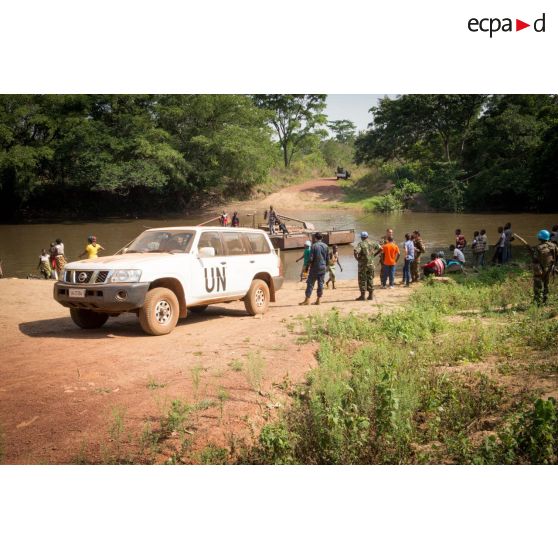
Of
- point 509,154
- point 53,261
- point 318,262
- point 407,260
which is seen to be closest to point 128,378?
point 318,262

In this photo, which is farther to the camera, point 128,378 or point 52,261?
point 52,261

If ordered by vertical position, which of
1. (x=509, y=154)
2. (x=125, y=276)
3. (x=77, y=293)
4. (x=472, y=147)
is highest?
(x=472, y=147)

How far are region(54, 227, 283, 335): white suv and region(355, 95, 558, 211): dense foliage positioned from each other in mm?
23562

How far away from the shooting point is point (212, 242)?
9875 millimetres

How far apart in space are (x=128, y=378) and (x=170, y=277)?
2.65 metres

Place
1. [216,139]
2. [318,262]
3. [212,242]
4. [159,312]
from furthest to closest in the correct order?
1. [216,139]
2. [318,262]
3. [212,242]
4. [159,312]

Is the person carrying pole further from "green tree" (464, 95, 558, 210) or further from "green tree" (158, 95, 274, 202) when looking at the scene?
"green tree" (158, 95, 274, 202)

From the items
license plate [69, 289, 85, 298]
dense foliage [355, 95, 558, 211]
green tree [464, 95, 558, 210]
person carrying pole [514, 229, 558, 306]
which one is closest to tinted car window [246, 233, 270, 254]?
license plate [69, 289, 85, 298]

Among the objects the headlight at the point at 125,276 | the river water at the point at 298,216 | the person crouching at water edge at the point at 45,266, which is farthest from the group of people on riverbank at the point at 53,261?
the headlight at the point at 125,276

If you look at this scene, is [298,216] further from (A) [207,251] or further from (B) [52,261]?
(A) [207,251]

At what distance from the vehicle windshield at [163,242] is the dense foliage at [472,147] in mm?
25088

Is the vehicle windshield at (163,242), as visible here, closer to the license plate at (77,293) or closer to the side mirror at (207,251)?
the side mirror at (207,251)

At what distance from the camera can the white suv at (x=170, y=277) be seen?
820 cm

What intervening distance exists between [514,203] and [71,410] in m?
36.7
